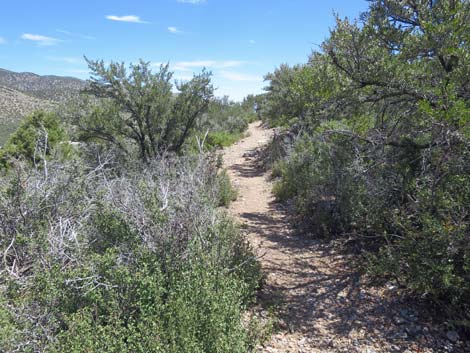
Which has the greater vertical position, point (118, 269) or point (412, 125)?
point (412, 125)

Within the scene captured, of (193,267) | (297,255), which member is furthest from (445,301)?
(193,267)

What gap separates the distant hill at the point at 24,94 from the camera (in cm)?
2008

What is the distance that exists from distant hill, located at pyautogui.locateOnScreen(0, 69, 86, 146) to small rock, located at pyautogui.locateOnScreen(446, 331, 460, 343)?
9.03 meters

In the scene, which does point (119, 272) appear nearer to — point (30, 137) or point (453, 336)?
point (453, 336)

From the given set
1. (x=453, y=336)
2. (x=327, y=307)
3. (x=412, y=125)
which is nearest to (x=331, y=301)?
(x=327, y=307)

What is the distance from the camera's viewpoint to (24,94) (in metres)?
32.8

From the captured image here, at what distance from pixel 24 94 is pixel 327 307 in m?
37.2

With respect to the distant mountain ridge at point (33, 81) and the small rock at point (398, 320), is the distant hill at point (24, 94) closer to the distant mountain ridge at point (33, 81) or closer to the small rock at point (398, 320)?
the distant mountain ridge at point (33, 81)

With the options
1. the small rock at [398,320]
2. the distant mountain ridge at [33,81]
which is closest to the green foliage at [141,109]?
the small rock at [398,320]

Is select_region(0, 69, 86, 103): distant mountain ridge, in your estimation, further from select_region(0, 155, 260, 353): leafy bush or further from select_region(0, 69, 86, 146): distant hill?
select_region(0, 155, 260, 353): leafy bush

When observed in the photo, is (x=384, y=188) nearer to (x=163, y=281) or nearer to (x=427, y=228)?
(x=427, y=228)

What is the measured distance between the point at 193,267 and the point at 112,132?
5993 millimetres

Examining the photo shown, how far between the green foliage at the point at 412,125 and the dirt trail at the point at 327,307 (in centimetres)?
38

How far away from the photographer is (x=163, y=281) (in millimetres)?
3295
